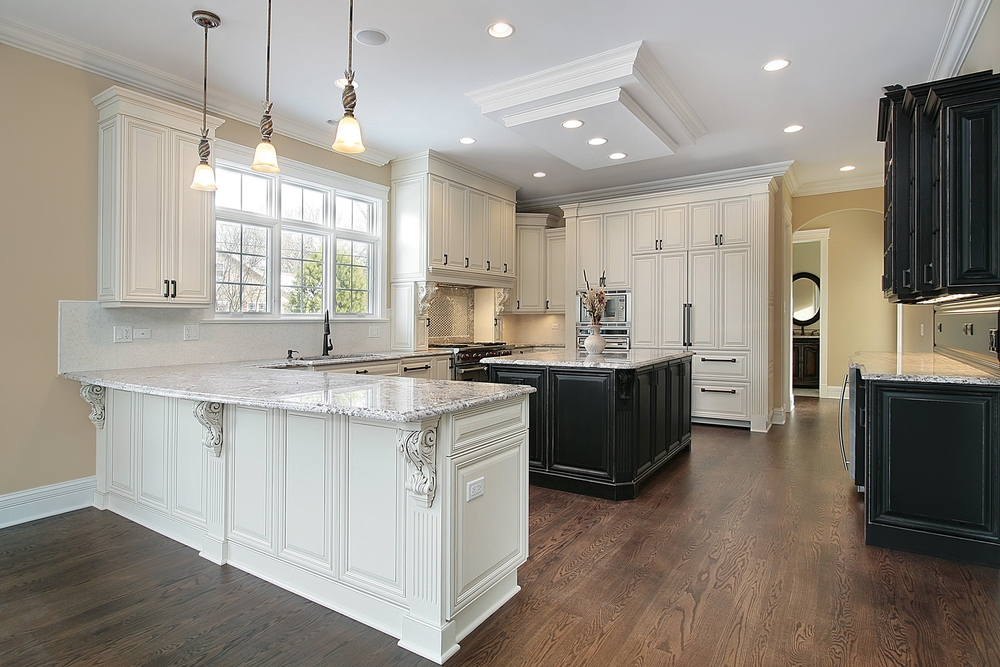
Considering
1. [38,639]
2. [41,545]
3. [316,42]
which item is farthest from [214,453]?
[316,42]

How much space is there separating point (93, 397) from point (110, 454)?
37 cm

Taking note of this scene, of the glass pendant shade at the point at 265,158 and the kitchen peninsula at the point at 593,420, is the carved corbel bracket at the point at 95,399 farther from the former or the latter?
the kitchen peninsula at the point at 593,420

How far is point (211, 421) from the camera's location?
2578 mm

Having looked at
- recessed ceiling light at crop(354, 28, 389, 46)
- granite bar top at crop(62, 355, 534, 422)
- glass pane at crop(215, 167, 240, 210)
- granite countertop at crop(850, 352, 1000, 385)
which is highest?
recessed ceiling light at crop(354, 28, 389, 46)

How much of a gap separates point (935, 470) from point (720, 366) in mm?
3530

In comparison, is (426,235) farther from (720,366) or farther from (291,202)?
(720,366)

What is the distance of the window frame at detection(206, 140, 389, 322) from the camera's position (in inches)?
171

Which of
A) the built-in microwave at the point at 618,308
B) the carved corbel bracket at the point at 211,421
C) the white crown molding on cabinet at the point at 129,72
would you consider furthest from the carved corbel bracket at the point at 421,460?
the built-in microwave at the point at 618,308

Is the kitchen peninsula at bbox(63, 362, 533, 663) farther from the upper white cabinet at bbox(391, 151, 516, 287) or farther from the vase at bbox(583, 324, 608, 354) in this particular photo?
the upper white cabinet at bbox(391, 151, 516, 287)

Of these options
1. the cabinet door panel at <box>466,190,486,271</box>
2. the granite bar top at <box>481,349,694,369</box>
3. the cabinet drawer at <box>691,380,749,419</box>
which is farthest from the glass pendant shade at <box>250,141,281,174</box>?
the cabinet drawer at <box>691,380,749,419</box>

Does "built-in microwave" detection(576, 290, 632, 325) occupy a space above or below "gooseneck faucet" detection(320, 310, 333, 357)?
above

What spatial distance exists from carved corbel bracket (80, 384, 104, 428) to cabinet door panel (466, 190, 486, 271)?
144 inches

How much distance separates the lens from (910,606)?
7.34ft

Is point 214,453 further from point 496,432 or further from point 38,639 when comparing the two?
point 496,432
